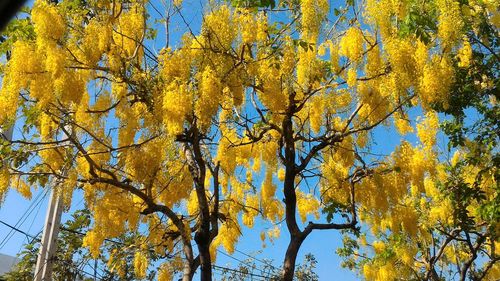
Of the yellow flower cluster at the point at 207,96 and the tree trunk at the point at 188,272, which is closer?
the yellow flower cluster at the point at 207,96

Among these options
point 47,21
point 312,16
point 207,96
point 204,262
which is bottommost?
point 204,262

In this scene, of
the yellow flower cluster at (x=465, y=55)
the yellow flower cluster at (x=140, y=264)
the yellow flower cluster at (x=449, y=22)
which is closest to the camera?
the yellow flower cluster at (x=449, y=22)

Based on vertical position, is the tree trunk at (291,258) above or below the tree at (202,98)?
below

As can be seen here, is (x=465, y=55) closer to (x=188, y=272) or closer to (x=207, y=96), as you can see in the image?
(x=207, y=96)

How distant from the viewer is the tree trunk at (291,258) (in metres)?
5.15

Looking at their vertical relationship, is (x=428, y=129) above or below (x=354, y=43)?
above

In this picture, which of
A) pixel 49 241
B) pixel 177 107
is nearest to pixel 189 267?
pixel 177 107

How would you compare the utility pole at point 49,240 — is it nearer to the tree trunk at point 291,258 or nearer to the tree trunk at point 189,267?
the tree trunk at point 189,267

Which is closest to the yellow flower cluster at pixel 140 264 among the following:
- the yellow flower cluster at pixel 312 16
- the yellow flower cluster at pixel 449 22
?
the yellow flower cluster at pixel 312 16

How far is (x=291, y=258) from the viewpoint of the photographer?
206 inches

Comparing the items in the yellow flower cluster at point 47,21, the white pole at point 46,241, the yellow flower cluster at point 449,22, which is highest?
the yellow flower cluster at point 449,22

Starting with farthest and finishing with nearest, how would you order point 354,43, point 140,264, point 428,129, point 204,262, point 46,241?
point 428,129, point 140,264, point 46,241, point 354,43, point 204,262

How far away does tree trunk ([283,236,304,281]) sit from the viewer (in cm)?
515

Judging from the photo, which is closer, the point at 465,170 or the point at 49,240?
the point at 49,240
